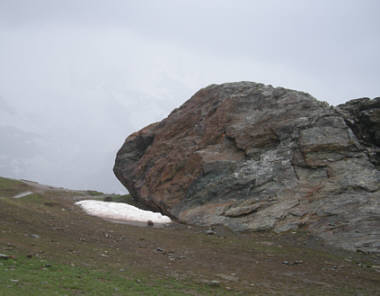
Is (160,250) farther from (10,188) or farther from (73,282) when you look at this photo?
(10,188)

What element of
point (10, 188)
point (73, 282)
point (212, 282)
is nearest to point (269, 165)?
point (212, 282)

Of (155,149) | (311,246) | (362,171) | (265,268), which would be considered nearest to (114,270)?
(265,268)

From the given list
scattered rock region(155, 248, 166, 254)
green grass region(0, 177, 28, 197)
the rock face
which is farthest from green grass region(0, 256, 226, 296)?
green grass region(0, 177, 28, 197)

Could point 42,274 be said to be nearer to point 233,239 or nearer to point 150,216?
point 233,239

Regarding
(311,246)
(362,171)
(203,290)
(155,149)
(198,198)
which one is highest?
(155,149)

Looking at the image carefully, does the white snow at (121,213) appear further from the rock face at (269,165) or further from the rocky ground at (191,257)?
the rocky ground at (191,257)

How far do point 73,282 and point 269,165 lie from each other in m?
21.0

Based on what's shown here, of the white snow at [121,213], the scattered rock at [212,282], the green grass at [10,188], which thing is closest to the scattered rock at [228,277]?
the scattered rock at [212,282]

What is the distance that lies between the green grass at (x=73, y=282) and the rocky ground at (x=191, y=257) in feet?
0.23

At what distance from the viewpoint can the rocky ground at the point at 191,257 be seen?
13.0 meters

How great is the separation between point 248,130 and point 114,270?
22.2 m

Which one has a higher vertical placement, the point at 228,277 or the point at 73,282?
the point at 228,277

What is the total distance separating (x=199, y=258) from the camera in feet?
58.0

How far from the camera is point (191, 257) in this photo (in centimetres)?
1783
